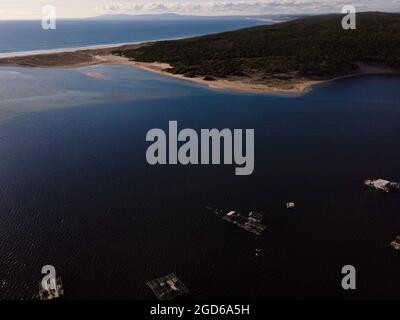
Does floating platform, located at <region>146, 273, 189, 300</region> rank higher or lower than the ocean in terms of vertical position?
lower

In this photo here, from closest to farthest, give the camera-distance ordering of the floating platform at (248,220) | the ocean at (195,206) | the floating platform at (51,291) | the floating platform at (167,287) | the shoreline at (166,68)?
the floating platform at (51,291)
the floating platform at (167,287)
the ocean at (195,206)
the floating platform at (248,220)
the shoreline at (166,68)

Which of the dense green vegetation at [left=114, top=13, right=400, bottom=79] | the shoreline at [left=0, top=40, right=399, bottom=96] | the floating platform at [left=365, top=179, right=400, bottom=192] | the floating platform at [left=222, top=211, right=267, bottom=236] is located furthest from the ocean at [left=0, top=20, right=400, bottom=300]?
the dense green vegetation at [left=114, top=13, right=400, bottom=79]

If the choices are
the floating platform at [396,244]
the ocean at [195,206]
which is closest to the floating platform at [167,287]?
the ocean at [195,206]

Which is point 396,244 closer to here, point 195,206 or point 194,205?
point 195,206

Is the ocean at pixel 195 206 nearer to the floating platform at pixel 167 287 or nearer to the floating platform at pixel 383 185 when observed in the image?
the floating platform at pixel 167 287

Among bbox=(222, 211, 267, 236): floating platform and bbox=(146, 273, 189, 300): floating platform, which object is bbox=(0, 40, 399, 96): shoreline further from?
bbox=(146, 273, 189, 300): floating platform

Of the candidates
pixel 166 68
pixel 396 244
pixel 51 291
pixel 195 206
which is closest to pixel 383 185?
pixel 396 244

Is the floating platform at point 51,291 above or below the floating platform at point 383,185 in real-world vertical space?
below
